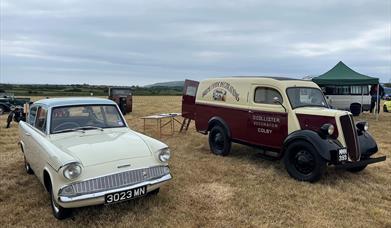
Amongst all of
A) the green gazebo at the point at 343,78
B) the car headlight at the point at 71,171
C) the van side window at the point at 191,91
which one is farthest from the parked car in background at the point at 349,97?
the car headlight at the point at 71,171

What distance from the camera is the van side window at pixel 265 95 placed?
7.00m

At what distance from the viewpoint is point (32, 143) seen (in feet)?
17.7

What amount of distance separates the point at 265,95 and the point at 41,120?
14.9 ft

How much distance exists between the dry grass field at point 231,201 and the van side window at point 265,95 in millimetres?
1461

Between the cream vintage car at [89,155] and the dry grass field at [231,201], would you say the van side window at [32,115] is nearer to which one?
the cream vintage car at [89,155]

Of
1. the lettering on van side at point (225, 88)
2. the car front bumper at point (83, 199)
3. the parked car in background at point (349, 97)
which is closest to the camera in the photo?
the car front bumper at point (83, 199)

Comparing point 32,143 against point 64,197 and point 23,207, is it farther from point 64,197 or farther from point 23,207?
point 64,197

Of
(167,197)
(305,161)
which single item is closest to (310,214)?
(305,161)

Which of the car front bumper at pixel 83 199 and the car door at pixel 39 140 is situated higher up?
the car door at pixel 39 140

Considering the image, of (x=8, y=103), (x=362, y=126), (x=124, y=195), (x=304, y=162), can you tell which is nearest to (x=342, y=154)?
(x=304, y=162)

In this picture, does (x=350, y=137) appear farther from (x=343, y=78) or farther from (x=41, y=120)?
(x=343, y=78)

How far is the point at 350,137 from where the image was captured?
6.13 m

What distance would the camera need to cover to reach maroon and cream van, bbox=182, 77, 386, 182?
19.6 feet

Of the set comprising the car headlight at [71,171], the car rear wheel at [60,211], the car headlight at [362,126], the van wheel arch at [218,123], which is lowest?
the car rear wheel at [60,211]
